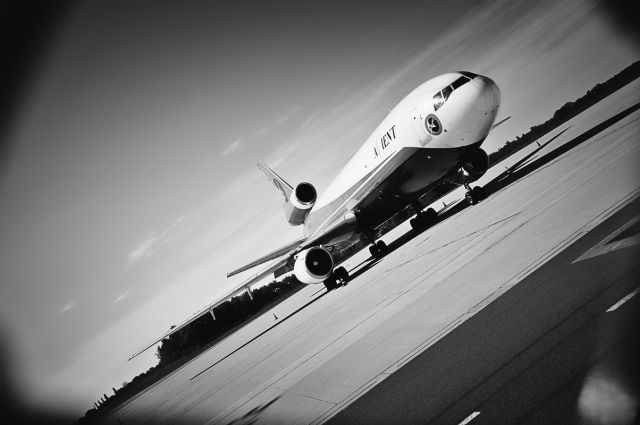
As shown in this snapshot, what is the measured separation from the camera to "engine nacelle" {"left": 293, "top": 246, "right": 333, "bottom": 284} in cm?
1427

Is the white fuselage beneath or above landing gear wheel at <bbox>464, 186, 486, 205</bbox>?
Answer: above

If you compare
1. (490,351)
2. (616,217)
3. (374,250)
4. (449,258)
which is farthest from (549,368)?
(374,250)

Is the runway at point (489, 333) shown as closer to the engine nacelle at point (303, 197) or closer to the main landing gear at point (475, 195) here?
the main landing gear at point (475, 195)

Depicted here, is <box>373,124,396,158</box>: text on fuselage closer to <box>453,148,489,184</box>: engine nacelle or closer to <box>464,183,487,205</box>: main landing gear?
<box>453,148,489,184</box>: engine nacelle

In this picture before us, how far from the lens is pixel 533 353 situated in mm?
3279

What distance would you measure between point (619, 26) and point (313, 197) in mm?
18211

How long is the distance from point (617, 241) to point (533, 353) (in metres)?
2.30

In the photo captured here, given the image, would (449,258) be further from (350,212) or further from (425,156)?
(350,212)

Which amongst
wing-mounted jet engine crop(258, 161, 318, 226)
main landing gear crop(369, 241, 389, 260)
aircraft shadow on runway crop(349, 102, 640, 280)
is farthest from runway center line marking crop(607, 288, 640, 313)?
wing-mounted jet engine crop(258, 161, 318, 226)

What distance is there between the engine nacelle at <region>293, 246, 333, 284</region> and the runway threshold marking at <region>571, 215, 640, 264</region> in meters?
10.4

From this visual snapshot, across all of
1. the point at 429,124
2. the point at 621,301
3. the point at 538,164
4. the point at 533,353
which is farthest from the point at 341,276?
the point at 621,301

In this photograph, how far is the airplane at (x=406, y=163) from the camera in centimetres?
1256

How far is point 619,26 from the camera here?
6512mm

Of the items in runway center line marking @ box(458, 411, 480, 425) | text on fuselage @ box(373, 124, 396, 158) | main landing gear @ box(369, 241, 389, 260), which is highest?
text on fuselage @ box(373, 124, 396, 158)
